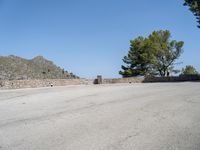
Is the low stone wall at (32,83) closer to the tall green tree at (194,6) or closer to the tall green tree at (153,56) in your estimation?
the tall green tree at (194,6)

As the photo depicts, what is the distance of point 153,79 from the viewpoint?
31438 millimetres

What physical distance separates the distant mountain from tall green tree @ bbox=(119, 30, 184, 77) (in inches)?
541

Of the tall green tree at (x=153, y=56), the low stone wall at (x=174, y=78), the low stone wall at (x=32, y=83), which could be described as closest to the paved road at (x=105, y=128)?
the low stone wall at (x=32, y=83)

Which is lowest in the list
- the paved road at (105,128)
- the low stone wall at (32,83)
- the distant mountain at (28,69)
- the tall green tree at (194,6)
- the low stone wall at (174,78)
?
the paved road at (105,128)

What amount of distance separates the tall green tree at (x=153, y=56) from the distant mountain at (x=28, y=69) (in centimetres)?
1373

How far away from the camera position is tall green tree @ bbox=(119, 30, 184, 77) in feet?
151

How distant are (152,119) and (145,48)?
131ft

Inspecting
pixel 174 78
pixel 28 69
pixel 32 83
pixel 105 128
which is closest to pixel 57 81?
pixel 32 83

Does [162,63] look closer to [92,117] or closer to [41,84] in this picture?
[41,84]

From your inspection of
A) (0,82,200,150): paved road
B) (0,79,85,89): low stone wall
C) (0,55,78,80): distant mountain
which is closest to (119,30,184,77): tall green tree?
(0,55,78,80): distant mountain

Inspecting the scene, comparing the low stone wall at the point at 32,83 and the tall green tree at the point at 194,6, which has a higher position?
the tall green tree at the point at 194,6

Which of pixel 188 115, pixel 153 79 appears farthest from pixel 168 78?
Result: pixel 188 115

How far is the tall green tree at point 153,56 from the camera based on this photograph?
4588cm

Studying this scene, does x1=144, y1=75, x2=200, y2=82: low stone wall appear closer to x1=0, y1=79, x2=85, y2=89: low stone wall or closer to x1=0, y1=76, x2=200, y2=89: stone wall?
x1=0, y1=76, x2=200, y2=89: stone wall
